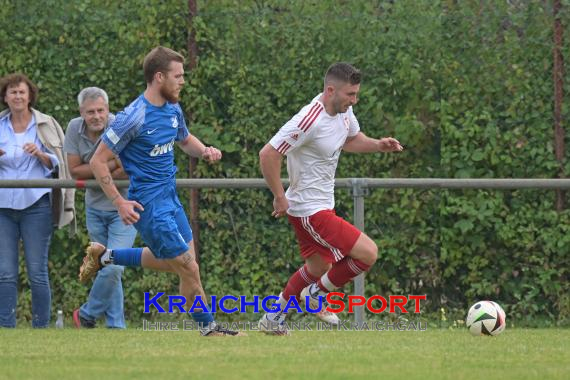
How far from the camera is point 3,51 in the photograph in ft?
38.7

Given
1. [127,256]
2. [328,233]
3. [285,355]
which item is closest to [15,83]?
[127,256]

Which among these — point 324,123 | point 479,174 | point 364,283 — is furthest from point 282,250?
point 324,123

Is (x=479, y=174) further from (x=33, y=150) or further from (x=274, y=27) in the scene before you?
(x=33, y=150)

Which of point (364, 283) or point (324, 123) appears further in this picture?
point (364, 283)

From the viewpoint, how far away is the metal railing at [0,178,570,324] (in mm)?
10188

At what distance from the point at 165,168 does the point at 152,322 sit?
2.91 meters

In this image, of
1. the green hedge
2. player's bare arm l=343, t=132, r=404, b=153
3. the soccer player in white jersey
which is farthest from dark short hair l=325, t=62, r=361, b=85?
the green hedge

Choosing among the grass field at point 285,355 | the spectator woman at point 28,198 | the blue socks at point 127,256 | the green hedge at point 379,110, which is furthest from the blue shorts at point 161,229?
the green hedge at point 379,110

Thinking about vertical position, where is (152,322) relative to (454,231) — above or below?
below

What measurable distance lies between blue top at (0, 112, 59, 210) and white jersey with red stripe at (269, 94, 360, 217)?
7.60 ft

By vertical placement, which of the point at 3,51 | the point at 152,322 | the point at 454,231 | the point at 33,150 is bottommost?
the point at 152,322

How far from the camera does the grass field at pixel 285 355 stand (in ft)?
22.4

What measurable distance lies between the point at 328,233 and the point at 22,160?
112 inches

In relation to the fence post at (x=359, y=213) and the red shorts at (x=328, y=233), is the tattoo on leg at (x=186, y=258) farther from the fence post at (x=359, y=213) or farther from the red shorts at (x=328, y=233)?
the fence post at (x=359, y=213)
